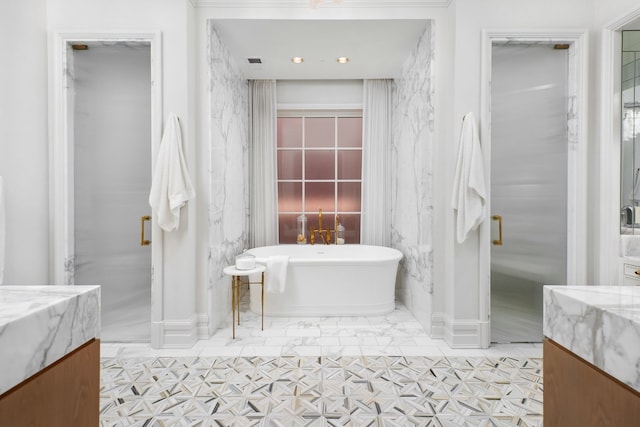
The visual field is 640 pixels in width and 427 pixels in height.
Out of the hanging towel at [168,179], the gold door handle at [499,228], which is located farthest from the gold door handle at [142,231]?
the gold door handle at [499,228]

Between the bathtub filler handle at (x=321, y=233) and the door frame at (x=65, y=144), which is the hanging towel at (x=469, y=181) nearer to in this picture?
the bathtub filler handle at (x=321, y=233)

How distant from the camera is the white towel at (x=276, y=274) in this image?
3.13 metres

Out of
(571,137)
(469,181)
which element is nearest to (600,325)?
(469,181)

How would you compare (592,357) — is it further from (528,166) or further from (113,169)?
(113,169)

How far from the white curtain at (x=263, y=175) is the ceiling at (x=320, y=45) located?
488mm

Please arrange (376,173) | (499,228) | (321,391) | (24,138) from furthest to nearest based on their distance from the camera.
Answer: (376,173), (499,228), (24,138), (321,391)

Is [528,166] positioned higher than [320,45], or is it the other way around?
[320,45]

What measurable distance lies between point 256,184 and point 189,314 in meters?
2.00

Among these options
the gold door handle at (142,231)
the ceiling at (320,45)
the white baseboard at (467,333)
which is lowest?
the white baseboard at (467,333)

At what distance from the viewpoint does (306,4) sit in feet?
8.88

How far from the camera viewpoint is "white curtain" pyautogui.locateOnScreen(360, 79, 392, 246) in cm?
418

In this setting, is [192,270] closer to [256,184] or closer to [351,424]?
[351,424]

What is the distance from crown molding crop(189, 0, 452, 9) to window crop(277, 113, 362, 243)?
165cm

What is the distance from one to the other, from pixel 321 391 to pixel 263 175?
2.79 m
